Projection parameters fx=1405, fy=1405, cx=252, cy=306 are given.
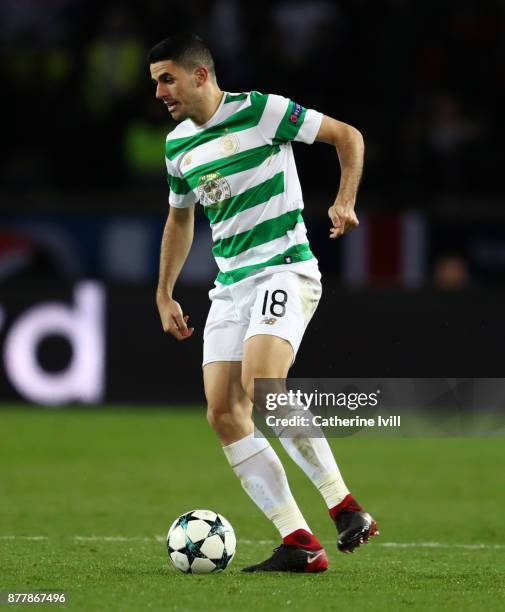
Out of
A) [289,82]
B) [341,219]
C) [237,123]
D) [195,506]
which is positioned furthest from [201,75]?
[289,82]

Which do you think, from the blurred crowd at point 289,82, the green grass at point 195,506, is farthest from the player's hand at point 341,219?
the blurred crowd at point 289,82

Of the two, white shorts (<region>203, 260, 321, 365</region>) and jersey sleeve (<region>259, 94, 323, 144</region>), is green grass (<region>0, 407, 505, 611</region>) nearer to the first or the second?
white shorts (<region>203, 260, 321, 365</region>)

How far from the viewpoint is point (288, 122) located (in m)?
5.88

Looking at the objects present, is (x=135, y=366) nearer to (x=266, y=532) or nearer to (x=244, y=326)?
(x=266, y=532)

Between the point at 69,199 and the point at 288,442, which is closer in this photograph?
the point at 288,442

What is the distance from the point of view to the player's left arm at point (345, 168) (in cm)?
544

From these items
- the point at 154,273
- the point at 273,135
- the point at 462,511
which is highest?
the point at 273,135

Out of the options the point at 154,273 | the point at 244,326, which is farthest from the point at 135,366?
the point at 244,326

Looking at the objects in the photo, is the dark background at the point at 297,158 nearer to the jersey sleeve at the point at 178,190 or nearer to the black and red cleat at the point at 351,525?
the jersey sleeve at the point at 178,190

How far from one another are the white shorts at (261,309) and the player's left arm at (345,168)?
0.87 feet

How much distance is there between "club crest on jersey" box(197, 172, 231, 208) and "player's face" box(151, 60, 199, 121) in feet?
0.96

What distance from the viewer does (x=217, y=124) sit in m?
5.94

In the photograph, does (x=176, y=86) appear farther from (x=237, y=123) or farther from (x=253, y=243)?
(x=253, y=243)

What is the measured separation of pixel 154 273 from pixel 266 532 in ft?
23.2
